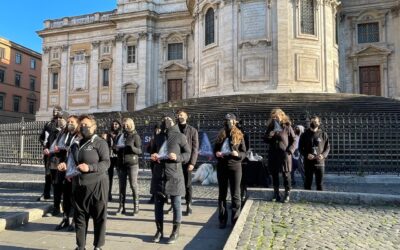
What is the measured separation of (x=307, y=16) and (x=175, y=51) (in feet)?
53.4

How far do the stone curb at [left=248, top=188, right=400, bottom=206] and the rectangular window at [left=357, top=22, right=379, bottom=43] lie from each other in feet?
88.4

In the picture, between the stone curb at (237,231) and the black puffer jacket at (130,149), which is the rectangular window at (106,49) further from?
the stone curb at (237,231)

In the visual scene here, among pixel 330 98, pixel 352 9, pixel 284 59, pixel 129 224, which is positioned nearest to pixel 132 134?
pixel 129 224

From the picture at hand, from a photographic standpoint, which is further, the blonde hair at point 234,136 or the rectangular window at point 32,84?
the rectangular window at point 32,84

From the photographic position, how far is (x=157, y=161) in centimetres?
570

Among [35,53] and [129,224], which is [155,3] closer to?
[35,53]

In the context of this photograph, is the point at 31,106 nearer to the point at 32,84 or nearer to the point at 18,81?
the point at 32,84

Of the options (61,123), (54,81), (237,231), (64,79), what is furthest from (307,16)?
(54,81)

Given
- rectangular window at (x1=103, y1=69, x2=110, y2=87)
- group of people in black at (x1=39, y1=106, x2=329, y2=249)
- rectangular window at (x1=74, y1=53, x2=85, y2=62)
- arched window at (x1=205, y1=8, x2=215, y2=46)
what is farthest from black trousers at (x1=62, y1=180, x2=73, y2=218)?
rectangular window at (x1=74, y1=53, x2=85, y2=62)

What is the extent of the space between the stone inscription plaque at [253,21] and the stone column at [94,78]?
20.8m

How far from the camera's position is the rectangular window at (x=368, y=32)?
31.3 meters

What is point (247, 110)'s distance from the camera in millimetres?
18672

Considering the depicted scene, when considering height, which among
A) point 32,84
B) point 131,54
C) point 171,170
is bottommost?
point 171,170

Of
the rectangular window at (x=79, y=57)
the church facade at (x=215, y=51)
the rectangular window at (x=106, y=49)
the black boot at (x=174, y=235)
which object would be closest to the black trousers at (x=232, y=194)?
the black boot at (x=174, y=235)
